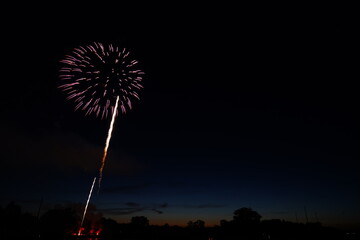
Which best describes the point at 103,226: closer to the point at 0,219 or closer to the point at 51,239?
the point at 0,219

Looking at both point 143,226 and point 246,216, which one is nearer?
point 143,226

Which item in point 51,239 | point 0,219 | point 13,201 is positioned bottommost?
point 51,239

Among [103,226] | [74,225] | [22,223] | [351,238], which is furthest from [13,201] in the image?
[351,238]

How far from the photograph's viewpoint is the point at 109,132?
21891 millimetres

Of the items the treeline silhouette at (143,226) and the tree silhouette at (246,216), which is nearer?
the treeline silhouette at (143,226)

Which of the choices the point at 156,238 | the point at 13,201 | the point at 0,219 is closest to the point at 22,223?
the point at 0,219

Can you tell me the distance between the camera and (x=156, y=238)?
2767 centimetres

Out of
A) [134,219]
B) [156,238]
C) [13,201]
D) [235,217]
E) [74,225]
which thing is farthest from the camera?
[134,219]

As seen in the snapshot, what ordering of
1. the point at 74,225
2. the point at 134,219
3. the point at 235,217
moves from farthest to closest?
the point at 134,219 → the point at 235,217 → the point at 74,225

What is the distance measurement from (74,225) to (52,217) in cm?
1228

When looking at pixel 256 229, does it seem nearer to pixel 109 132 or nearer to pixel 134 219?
pixel 134 219

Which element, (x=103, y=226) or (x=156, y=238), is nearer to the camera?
(x=156, y=238)

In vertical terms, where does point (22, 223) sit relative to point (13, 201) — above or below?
below

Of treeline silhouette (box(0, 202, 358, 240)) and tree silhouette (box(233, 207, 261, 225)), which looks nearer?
treeline silhouette (box(0, 202, 358, 240))
